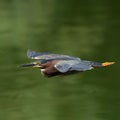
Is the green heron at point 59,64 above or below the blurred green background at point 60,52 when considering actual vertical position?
above

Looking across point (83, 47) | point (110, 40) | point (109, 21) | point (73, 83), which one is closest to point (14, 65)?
point (73, 83)

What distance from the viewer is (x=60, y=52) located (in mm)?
4160

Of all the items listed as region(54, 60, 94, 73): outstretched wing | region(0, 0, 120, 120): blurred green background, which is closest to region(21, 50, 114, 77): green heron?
region(54, 60, 94, 73): outstretched wing

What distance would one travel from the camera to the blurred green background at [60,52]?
9.87 ft

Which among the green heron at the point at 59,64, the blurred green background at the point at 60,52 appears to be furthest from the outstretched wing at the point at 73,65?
the blurred green background at the point at 60,52

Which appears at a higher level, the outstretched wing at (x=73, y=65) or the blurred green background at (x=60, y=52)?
the outstretched wing at (x=73, y=65)

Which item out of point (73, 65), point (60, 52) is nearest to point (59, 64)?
point (73, 65)

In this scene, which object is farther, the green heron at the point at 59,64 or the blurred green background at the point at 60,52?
the blurred green background at the point at 60,52

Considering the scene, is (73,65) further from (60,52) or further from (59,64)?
(60,52)

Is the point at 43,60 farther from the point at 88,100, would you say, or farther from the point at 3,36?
the point at 3,36

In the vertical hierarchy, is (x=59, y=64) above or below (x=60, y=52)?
above

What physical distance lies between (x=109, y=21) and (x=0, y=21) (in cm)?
114

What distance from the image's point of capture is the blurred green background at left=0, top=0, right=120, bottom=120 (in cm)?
301

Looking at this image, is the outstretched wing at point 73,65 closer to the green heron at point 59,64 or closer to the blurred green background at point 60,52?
the green heron at point 59,64
